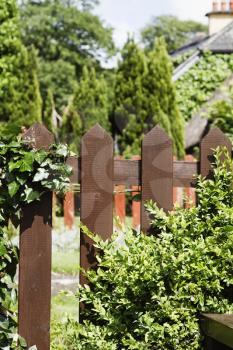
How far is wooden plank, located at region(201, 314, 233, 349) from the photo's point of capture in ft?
9.49

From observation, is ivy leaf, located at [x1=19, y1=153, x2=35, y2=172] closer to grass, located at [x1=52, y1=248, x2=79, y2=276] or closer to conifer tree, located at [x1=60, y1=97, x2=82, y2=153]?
grass, located at [x1=52, y1=248, x2=79, y2=276]

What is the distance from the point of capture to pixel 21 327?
354cm

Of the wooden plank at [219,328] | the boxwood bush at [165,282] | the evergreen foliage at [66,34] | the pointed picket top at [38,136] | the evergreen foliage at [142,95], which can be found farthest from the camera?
the evergreen foliage at [66,34]

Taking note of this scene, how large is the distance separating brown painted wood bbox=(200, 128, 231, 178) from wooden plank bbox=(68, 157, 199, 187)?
4cm

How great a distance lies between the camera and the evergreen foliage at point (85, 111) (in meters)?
17.5

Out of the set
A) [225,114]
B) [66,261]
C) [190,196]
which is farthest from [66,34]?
[190,196]

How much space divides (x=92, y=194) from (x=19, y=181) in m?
0.36

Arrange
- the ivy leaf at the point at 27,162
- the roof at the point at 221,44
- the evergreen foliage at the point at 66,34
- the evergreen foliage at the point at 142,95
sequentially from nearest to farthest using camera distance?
the ivy leaf at the point at 27,162 → the evergreen foliage at the point at 142,95 → the roof at the point at 221,44 → the evergreen foliage at the point at 66,34

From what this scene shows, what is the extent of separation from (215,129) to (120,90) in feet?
47.4

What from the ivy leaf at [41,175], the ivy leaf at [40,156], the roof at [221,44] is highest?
the roof at [221,44]

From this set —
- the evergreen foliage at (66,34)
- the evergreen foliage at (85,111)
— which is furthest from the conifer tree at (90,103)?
the evergreen foliage at (66,34)

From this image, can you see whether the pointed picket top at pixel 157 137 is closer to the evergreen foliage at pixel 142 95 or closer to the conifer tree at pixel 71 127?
the evergreen foliage at pixel 142 95

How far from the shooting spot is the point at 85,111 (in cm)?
1819

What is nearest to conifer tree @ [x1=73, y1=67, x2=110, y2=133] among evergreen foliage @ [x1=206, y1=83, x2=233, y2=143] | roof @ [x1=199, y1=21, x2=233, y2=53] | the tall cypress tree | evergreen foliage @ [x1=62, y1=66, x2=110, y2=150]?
evergreen foliage @ [x1=62, y1=66, x2=110, y2=150]
